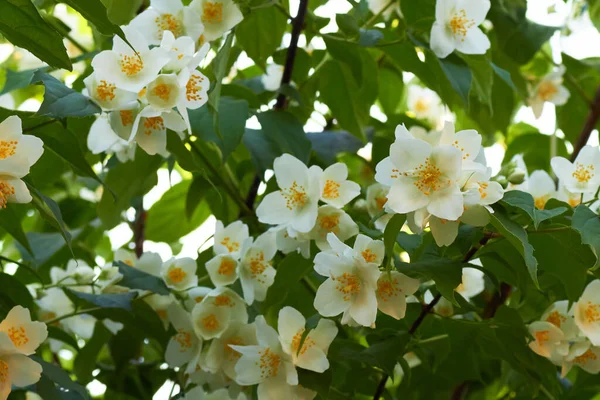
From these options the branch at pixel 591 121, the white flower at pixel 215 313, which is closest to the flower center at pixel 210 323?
the white flower at pixel 215 313

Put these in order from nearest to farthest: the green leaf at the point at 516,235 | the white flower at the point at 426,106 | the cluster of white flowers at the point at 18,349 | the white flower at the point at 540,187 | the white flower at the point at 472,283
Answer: the green leaf at the point at 516,235 < the cluster of white flowers at the point at 18,349 < the white flower at the point at 540,187 < the white flower at the point at 472,283 < the white flower at the point at 426,106

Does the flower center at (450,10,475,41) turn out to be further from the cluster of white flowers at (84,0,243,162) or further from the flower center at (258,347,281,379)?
the flower center at (258,347,281,379)

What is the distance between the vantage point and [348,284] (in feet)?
2.43

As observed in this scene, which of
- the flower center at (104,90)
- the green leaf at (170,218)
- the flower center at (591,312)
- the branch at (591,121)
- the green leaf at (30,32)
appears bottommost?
the green leaf at (170,218)

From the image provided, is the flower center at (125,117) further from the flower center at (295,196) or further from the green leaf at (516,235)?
the green leaf at (516,235)

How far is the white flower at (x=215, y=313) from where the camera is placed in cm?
87

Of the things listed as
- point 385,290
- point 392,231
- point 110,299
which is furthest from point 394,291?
point 110,299

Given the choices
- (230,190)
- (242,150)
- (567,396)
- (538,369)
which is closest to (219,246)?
(230,190)

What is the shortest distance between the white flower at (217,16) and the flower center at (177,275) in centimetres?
27

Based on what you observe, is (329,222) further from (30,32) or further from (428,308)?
(30,32)

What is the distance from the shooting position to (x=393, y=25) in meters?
1.13

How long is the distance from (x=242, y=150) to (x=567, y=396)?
54 cm

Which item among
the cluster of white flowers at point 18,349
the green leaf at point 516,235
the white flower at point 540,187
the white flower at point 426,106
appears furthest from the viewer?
the white flower at point 426,106

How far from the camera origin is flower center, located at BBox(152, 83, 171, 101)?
2.49 feet
